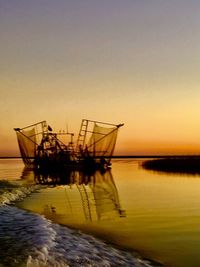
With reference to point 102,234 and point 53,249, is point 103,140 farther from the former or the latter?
point 53,249

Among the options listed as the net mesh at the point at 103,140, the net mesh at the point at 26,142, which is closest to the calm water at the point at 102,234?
the net mesh at the point at 103,140

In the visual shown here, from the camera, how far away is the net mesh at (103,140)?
223 feet

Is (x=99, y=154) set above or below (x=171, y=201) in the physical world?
above

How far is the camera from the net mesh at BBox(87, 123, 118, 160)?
2675 inches

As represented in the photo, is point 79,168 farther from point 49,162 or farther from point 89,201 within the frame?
point 89,201

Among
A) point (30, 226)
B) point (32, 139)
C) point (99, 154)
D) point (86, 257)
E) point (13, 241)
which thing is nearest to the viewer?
point (86, 257)

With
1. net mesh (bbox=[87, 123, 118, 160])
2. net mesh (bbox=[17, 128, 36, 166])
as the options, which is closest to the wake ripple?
net mesh (bbox=[87, 123, 118, 160])

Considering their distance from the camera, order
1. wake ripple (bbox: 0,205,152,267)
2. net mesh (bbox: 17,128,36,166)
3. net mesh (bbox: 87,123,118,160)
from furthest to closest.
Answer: net mesh (bbox: 17,128,36,166) < net mesh (bbox: 87,123,118,160) < wake ripple (bbox: 0,205,152,267)

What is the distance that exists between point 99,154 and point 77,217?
51.9m

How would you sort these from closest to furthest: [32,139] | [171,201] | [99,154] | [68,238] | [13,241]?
[13,241], [68,238], [171,201], [99,154], [32,139]

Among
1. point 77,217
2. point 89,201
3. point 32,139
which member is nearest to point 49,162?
point 32,139

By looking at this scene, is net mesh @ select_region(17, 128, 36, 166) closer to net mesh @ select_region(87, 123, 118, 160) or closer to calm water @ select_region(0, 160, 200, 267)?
net mesh @ select_region(87, 123, 118, 160)

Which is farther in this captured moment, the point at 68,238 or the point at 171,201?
the point at 171,201

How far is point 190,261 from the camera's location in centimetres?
1212
